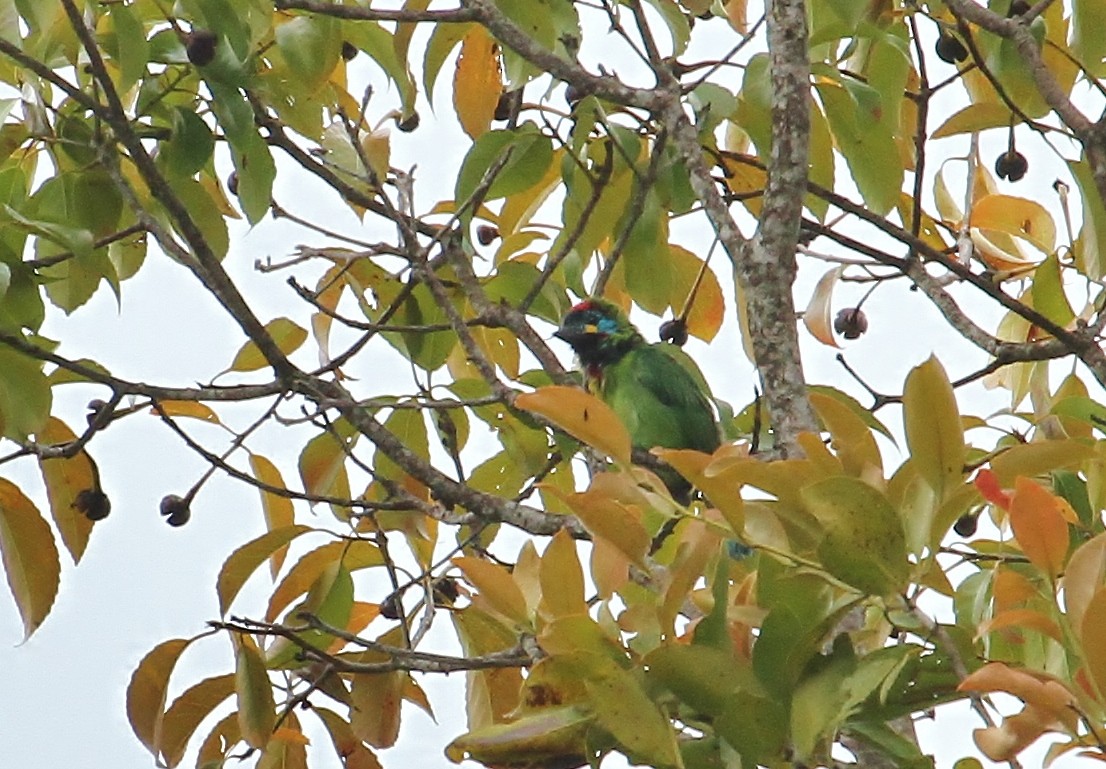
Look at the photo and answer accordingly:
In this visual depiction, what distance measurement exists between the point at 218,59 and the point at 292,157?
49 cm

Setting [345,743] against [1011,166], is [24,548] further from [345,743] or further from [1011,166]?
[1011,166]

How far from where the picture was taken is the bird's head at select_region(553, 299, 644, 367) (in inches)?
176

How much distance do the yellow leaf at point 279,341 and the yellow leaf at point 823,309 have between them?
3.22 feet

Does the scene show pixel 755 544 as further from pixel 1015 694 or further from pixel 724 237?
pixel 724 237

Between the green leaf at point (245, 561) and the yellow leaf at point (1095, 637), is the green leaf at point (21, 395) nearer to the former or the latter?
the green leaf at point (245, 561)

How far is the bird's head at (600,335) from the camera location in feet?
14.7

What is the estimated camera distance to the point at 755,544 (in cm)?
151

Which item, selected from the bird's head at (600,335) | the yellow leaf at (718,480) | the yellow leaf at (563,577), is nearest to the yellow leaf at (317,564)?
the yellow leaf at (563,577)

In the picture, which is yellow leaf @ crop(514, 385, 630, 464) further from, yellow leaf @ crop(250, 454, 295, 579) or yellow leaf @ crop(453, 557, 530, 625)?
yellow leaf @ crop(250, 454, 295, 579)

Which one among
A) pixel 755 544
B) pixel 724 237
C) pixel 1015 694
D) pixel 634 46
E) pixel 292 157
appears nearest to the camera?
pixel 1015 694

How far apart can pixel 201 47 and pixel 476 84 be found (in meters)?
0.62

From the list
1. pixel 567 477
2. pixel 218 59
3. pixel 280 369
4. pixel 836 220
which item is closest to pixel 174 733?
pixel 280 369

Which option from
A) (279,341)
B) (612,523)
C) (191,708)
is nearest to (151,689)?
(191,708)

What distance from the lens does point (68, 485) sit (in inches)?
108
